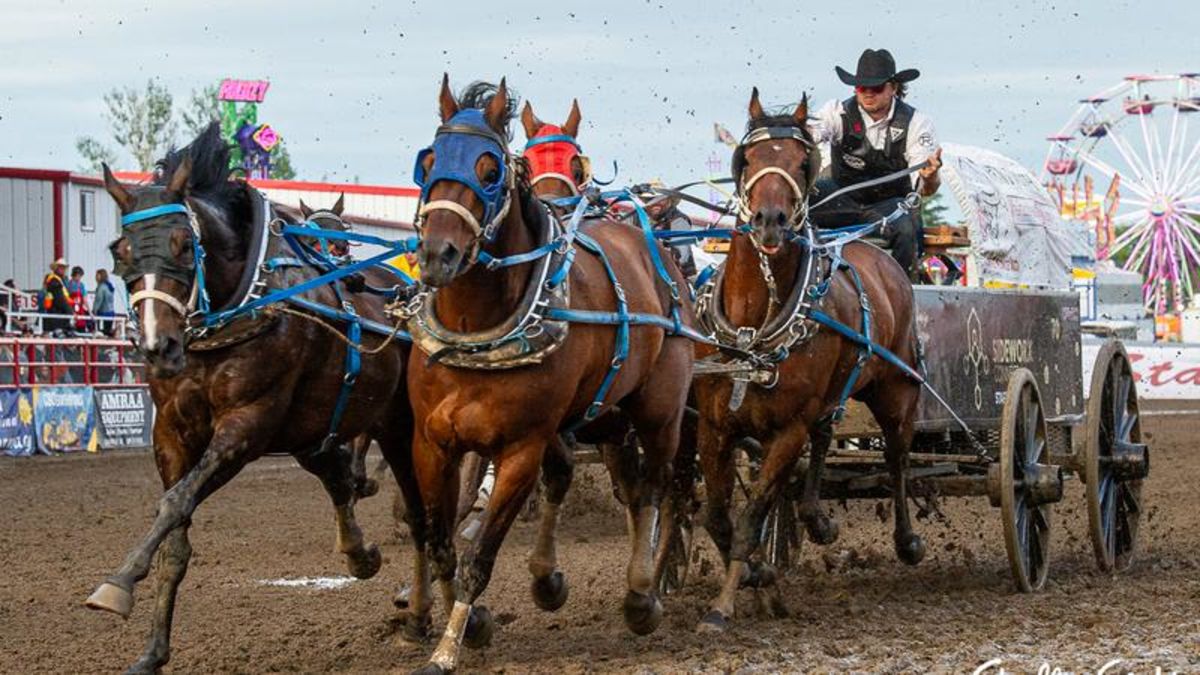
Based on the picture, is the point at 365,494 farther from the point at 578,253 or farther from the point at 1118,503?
the point at 1118,503

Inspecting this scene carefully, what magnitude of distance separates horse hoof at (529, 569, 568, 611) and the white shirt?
313 cm

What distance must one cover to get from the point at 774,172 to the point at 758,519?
146 centimetres

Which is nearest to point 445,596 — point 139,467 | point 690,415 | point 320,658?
point 320,658

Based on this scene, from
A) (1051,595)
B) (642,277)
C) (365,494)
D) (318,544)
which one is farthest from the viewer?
(318,544)

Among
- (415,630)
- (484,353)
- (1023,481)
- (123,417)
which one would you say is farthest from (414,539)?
(123,417)

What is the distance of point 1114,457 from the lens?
996cm

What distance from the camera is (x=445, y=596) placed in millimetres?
7035

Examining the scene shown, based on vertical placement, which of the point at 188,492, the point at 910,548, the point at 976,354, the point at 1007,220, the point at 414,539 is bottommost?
the point at 910,548

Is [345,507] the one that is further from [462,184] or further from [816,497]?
[462,184]

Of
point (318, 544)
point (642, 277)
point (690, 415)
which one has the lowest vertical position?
point (318, 544)

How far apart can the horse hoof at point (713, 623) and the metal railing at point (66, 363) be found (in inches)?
487

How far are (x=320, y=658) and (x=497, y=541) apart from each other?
3.96 feet

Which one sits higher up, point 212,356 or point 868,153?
point 868,153


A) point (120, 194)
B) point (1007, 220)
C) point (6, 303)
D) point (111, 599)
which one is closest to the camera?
point (111, 599)
